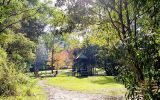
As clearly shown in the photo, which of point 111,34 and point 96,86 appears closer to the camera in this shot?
point 111,34

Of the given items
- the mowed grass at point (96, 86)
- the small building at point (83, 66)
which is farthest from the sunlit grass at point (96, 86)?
the small building at point (83, 66)

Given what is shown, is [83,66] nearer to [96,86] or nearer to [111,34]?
[96,86]

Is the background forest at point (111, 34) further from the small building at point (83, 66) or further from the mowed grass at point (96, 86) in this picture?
the small building at point (83, 66)

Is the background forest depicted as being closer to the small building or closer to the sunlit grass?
the sunlit grass

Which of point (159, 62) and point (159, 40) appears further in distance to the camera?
point (159, 62)

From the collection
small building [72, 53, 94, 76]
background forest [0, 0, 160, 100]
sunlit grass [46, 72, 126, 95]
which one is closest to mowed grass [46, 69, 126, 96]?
sunlit grass [46, 72, 126, 95]

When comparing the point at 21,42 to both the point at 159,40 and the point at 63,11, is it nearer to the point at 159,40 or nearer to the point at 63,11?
the point at 63,11

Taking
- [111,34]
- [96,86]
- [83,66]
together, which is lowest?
[96,86]

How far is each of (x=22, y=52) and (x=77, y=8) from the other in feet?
68.0

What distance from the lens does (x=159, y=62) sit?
762 cm

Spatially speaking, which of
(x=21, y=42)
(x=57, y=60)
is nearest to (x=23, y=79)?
(x=21, y=42)

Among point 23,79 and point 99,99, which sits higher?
point 23,79

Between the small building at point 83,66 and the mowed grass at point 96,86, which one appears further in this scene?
the small building at point 83,66

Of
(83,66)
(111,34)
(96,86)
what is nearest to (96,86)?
(96,86)
